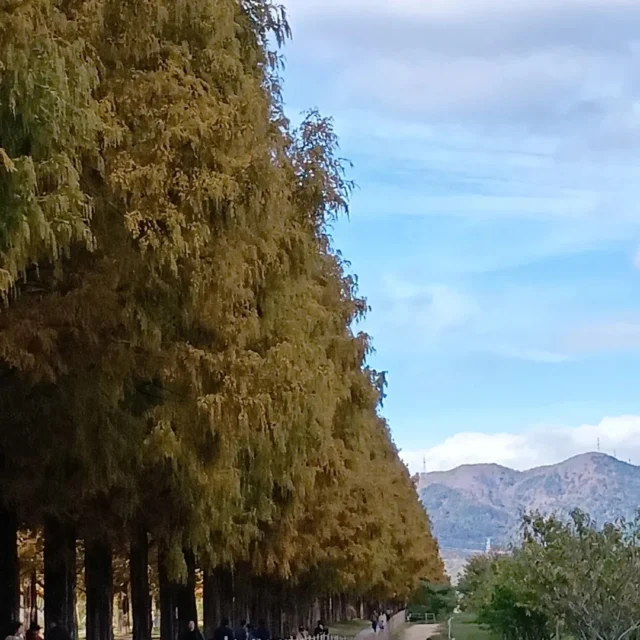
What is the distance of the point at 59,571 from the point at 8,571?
382 cm

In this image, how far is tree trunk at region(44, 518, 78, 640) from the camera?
22109 millimetres

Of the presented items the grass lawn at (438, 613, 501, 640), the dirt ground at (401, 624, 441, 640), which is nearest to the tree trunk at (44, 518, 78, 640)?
the grass lawn at (438, 613, 501, 640)

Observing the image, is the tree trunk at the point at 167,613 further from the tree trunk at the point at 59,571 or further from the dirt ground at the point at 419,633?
the dirt ground at the point at 419,633

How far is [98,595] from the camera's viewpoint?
85.1 ft

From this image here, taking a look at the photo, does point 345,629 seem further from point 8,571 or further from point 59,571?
point 8,571

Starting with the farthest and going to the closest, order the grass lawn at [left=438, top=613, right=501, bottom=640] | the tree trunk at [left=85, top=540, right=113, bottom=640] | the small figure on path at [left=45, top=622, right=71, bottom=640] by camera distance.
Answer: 1. the grass lawn at [left=438, top=613, right=501, bottom=640]
2. the tree trunk at [left=85, top=540, right=113, bottom=640]
3. the small figure on path at [left=45, top=622, right=71, bottom=640]

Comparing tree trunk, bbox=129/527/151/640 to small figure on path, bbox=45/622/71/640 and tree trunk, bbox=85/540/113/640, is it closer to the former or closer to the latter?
tree trunk, bbox=85/540/113/640

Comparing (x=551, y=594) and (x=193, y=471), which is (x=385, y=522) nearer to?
(x=551, y=594)

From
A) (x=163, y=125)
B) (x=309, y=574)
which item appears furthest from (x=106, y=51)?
(x=309, y=574)

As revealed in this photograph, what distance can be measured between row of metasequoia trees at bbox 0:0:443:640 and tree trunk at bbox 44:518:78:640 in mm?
1216

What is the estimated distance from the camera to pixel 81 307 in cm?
1341

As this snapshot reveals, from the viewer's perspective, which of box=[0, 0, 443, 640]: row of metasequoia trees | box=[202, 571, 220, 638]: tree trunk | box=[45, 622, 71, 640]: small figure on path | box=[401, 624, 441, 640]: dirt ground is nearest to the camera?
box=[0, 0, 443, 640]: row of metasequoia trees

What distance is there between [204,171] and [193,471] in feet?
13.9

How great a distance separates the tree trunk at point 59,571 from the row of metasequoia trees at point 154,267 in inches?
47.9
